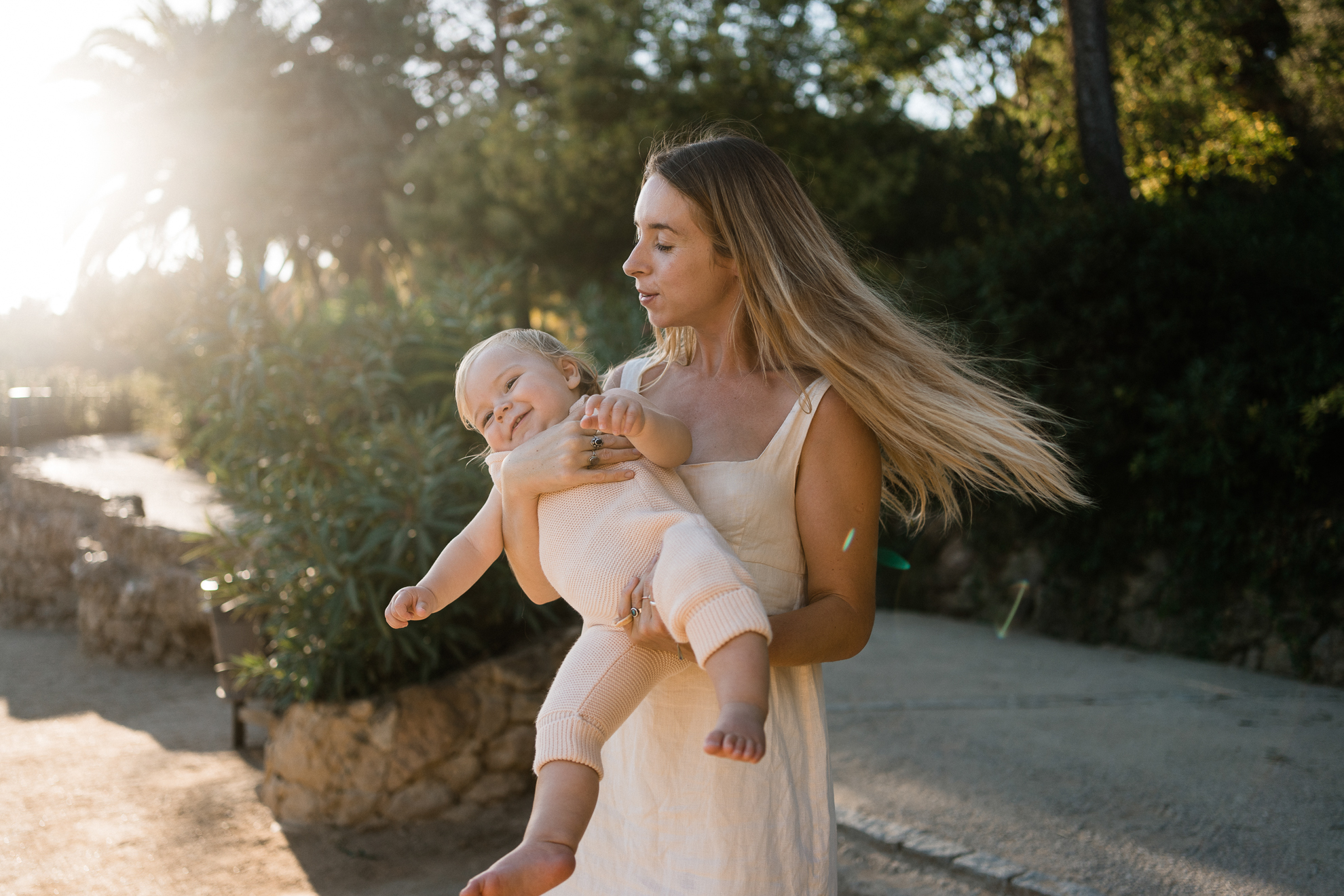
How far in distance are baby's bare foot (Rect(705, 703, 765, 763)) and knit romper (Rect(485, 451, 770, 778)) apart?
121 mm

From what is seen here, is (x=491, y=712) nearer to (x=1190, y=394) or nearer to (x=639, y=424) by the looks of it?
(x=639, y=424)

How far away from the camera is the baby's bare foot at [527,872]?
1.31 m

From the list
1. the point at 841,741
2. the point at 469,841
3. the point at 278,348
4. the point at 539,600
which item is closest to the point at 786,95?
the point at 278,348

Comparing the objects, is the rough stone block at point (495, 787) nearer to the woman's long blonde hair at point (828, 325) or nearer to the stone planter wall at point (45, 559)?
the woman's long blonde hair at point (828, 325)

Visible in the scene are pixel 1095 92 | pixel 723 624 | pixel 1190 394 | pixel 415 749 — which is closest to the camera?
pixel 723 624

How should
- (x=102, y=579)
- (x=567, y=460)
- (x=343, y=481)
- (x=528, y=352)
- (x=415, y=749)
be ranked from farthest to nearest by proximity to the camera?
(x=102, y=579) < (x=343, y=481) < (x=415, y=749) < (x=528, y=352) < (x=567, y=460)

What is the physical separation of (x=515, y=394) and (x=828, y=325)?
0.63 meters

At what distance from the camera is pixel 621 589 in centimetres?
160

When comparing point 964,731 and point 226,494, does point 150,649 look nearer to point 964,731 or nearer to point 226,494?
point 226,494

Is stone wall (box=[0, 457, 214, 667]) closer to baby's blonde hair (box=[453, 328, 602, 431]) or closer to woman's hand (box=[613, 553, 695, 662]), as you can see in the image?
baby's blonde hair (box=[453, 328, 602, 431])

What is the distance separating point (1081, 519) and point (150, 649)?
716 cm

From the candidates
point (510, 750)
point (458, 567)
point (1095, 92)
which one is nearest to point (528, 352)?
point (458, 567)

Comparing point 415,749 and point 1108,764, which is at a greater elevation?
point 415,749

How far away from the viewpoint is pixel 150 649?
7.86m
